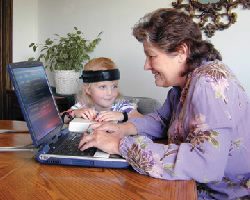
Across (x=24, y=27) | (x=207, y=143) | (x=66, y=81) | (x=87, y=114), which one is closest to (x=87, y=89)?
(x=87, y=114)

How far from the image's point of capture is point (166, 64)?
1288mm

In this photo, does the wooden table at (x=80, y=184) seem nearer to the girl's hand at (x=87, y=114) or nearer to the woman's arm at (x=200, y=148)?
the woman's arm at (x=200, y=148)

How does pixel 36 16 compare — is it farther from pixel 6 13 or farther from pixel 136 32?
pixel 136 32

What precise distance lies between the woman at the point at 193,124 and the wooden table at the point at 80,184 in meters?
0.06

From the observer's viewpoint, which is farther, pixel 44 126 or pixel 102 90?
pixel 102 90

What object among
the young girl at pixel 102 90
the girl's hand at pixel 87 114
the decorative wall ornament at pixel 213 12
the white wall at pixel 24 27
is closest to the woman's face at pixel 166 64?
the girl's hand at pixel 87 114

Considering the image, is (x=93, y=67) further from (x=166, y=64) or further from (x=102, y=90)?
(x=166, y=64)

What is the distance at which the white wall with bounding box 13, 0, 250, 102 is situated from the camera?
2.66 metres

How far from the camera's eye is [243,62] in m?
2.65

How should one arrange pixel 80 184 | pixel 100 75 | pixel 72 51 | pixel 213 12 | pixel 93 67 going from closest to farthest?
pixel 80 184 → pixel 100 75 → pixel 93 67 → pixel 213 12 → pixel 72 51

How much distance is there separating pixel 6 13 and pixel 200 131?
277cm

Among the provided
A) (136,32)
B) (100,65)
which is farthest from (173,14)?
(100,65)

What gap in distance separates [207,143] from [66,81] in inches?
88.8

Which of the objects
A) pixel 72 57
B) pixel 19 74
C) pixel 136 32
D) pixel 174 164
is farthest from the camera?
pixel 72 57
